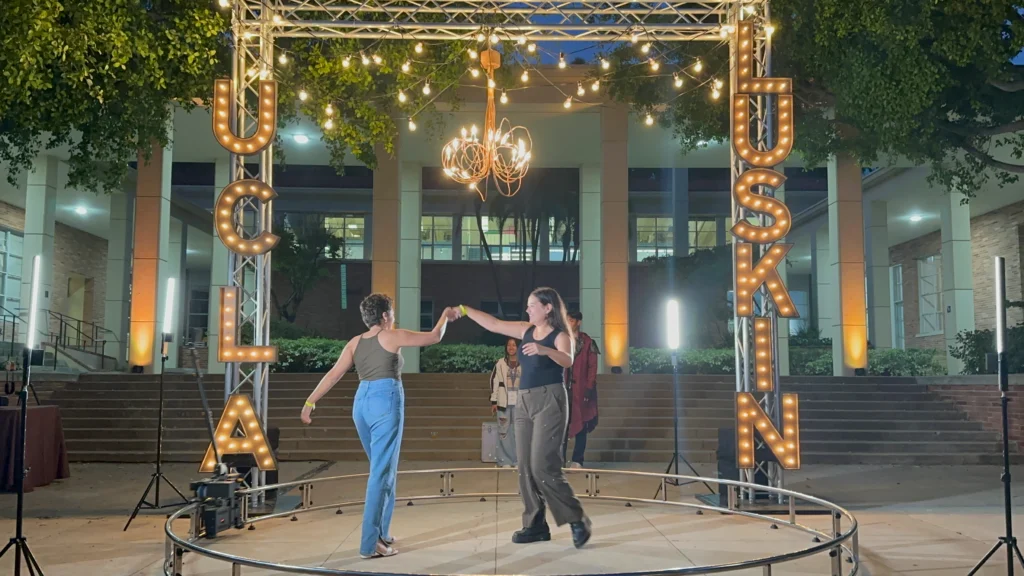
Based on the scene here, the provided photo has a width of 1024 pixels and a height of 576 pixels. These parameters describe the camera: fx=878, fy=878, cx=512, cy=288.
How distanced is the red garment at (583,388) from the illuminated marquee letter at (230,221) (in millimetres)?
4303

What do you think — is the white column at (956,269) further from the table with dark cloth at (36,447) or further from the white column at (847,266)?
the table with dark cloth at (36,447)

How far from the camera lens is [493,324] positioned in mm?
6484

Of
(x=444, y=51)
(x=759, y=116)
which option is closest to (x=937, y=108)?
(x=759, y=116)

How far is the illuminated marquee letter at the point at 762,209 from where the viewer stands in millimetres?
8930

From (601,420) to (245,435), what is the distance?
832cm

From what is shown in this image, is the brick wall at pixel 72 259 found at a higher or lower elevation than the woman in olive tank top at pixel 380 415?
higher

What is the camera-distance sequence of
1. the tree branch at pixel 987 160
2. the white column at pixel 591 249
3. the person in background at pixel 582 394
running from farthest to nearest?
the white column at pixel 591 249
the tree branch at pixel 987 160
the person in background at pixel 582 394

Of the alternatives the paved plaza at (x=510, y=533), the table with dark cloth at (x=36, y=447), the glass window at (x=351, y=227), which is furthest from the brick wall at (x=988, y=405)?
the glass window at (x=351, y=227)

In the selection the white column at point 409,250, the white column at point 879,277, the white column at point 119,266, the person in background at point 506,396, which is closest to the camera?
the person in background at point 506,396

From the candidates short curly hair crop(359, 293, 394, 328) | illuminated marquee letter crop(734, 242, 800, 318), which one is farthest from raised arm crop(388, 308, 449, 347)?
illuminated marquee letter crop(734, 242, 800, 318)

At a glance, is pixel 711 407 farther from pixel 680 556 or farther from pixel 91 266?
pixel 91 266

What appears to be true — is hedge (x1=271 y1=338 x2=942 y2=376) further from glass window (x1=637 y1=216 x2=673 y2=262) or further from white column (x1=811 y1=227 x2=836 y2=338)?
glass window (x1=637 y1=216 x2=673 y2=262)

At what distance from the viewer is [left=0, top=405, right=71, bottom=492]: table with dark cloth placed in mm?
10484

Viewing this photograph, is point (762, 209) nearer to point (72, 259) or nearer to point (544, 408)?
point (544, 408)
